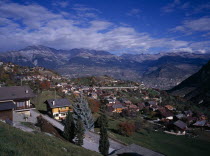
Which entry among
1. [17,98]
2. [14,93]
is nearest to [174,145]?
[17,98]

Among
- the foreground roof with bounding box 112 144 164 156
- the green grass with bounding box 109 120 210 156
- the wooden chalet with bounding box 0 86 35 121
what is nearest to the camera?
the foreground roof with bounding box 112 144 164 156

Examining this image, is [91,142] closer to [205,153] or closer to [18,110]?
[18,110]

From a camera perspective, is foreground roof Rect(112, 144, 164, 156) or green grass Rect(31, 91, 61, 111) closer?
foreground roof Rect(112, 144, 164, 156)

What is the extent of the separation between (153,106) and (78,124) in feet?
182

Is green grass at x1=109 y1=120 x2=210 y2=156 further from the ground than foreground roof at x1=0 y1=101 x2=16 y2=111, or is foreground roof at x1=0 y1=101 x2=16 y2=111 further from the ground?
foreground roof at x1=0 y1=101 x2=16 y2=111

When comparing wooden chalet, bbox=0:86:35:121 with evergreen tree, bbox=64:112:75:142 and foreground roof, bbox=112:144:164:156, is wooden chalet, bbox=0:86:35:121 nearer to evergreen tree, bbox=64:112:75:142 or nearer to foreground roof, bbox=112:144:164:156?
evergreen tree, bbox=64:112:75:142

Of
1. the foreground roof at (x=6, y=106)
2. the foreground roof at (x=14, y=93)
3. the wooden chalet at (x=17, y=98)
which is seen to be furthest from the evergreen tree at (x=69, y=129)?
the foreground roof at (x=14, y=93)

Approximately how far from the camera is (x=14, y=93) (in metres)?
29.7

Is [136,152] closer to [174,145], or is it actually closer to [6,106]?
[174,145]

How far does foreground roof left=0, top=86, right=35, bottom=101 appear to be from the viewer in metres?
28.5

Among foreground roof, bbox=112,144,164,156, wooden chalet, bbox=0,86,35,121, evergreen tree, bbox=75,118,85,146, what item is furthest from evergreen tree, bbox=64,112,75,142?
wooden chalet, bbox=0,86,35,121

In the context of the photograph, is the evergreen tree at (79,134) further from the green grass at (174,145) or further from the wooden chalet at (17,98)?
the wooden chalet at (17,98)

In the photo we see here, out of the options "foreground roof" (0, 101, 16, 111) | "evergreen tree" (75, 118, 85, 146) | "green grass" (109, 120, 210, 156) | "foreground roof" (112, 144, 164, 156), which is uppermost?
"foreground roof" (0, 101, 16, 111)

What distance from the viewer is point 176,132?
1812 inches
